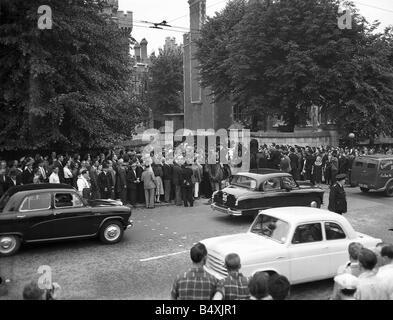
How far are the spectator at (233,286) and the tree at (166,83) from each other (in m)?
Answer: 53.5

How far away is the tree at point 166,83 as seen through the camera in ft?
191

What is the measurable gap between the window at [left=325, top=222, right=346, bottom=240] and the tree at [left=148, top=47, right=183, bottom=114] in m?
50.9

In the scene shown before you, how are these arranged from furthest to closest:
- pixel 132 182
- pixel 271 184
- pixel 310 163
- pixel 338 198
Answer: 1. pixel 310 163
2. pixel 132 182
3. pixel 271 184
4. pixel 338 198

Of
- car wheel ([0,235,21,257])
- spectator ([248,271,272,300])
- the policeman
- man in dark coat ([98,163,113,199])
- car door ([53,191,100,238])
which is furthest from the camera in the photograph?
man in dark coat ([98,163,113,199])

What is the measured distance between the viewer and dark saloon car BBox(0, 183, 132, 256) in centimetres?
1053

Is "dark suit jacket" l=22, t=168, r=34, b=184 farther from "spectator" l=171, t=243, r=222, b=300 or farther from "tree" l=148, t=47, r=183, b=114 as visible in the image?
"tree" l=148, t=47, r=183, b=114

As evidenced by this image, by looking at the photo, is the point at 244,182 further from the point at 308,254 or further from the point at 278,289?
the point at 278,289

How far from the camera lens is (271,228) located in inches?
343

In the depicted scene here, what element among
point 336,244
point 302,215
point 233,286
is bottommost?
point 336,244

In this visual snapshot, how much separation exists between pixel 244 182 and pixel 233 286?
9111mm

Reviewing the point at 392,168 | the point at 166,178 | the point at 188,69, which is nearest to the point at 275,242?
the point at 166,178

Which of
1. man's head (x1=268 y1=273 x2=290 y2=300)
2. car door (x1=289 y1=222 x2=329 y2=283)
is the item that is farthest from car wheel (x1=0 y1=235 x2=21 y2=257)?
man's head (x1=268 y1=273 x2=290 y2=300)

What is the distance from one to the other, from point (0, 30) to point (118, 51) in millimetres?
6029

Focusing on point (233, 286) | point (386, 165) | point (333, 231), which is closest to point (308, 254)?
point (333, 231)
